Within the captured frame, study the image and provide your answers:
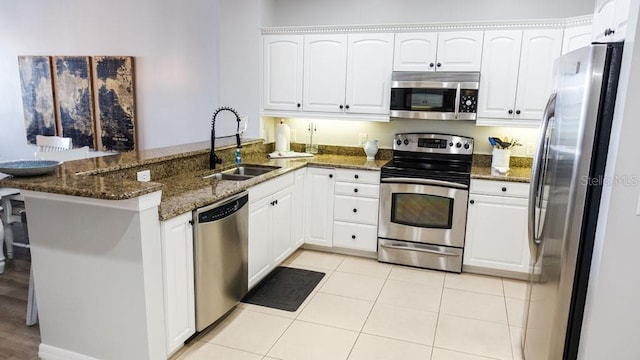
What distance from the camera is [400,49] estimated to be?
4.06 meters

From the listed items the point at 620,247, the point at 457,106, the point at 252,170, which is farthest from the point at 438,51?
the point at 620,247

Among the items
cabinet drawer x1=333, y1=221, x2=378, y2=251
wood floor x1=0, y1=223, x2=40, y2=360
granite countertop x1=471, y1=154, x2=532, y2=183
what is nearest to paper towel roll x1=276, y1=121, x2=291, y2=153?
cabinet drawer x1=333, y1=221, x2=378, y2=251

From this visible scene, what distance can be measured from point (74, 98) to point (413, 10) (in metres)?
4.27

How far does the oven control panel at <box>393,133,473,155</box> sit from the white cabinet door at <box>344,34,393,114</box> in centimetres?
39

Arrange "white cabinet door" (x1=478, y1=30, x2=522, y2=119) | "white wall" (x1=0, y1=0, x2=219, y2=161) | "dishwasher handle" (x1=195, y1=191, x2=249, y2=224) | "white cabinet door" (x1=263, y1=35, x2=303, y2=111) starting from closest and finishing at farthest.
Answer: "dishwasher handle" (x1=195, y1=191, x2=249, y2=224) < "white cabinet door" (x1=478, y1=30, x2=522, y2=119) < "white cabinet door" (x1=263, y1=35, x2=303, y2=111) < "white wall" (x1=0, y1=0, x2=219, y2=161)

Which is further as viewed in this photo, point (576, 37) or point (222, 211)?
point (576, 37)

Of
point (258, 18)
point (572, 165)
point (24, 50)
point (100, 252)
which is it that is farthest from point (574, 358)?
point (24, 50)

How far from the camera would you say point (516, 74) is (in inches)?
149

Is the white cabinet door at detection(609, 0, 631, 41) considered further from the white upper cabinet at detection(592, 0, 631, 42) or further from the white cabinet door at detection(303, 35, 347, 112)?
the white cabinet door at detection(303, 35, 347, 112)

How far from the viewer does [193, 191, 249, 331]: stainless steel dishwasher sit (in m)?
2.62

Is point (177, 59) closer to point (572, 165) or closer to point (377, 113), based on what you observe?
point (377, 113)

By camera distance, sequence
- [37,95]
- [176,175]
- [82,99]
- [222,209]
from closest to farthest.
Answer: [222,209]
[176,175]
[82,99]
[37,95]

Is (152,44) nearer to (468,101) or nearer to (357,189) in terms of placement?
(357,189)

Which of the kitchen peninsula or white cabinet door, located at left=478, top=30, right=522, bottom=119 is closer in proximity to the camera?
the kitchen peninsula
